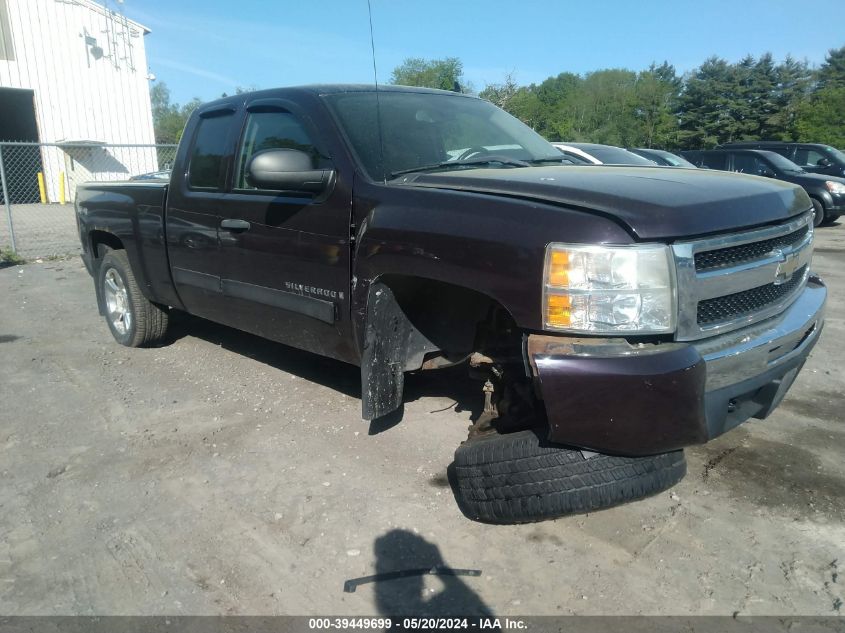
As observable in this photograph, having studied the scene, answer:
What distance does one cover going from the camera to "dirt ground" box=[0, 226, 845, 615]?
257 centimetres

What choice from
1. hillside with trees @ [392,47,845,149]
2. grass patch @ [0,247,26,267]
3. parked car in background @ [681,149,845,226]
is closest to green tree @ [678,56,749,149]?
hillside with trees @ [392,47,845,149]

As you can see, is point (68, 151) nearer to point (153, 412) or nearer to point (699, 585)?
point (153, 412)

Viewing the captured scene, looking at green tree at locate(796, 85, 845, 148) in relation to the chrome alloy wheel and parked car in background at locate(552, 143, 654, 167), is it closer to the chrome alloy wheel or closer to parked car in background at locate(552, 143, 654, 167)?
parked car in background at locate(552, 143, 654, 167)

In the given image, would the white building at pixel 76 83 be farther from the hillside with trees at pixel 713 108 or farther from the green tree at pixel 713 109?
the green tree at pixel 713 109

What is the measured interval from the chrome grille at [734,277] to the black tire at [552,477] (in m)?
0.56

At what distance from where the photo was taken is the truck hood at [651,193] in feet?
7.75

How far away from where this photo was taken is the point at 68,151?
27.0m

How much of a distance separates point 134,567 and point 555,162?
3.02 meters

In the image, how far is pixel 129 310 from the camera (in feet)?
18.5

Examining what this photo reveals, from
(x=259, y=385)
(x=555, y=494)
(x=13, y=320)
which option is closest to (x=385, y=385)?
(x=555, y=494)

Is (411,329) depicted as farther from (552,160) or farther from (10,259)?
(10,259)

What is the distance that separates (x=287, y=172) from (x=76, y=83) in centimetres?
2841

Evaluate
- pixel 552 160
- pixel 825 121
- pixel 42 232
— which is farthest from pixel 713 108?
pixel 552 160

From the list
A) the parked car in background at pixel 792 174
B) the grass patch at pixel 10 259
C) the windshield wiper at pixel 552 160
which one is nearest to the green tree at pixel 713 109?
the parked car in background at pixel 792 174
